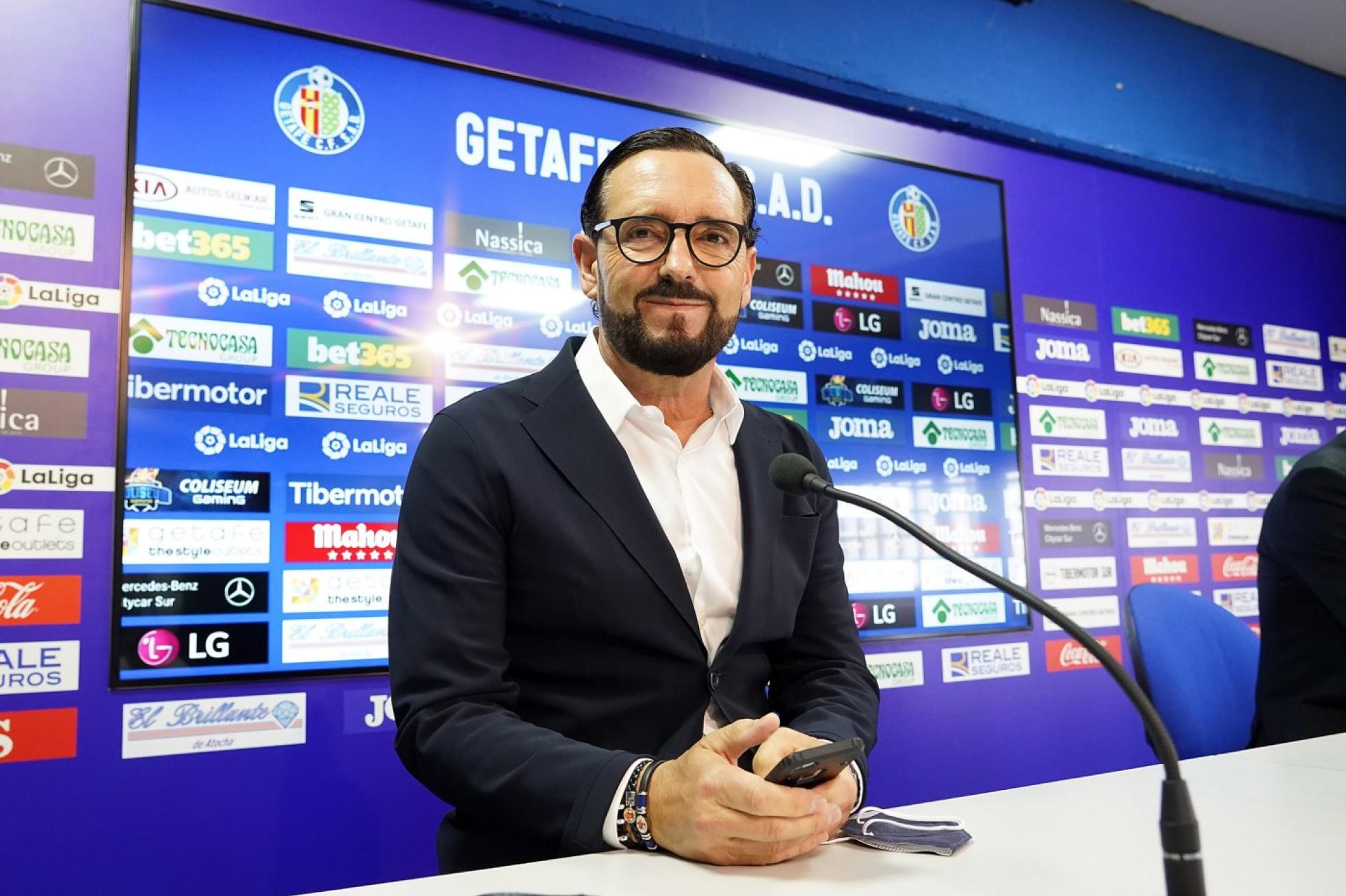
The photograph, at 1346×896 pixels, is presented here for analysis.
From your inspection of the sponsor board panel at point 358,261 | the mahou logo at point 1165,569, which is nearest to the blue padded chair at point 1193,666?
the mahou logo at point 1165,569

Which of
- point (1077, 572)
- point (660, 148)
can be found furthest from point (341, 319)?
point (1077, 572)

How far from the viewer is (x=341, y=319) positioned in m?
2.12

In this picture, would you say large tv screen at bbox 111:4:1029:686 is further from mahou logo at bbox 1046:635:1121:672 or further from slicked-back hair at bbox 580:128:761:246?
slicked-back hair at bbox 580:128:761:246

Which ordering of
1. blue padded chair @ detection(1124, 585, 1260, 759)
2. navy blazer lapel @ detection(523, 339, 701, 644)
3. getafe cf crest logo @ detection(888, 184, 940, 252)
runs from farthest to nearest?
getafe cf crest logo @ detection(888, 184, 940, 252)
blue padded chair @ detection(1124, 585, 1260, 759)
navy blazer lapel @ detection(523, 339, 701, 644)

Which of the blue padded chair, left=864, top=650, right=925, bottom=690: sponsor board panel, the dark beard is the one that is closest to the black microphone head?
the dark beard

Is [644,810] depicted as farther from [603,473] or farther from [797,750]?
[603,473]

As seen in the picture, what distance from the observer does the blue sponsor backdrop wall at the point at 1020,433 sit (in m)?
1.80

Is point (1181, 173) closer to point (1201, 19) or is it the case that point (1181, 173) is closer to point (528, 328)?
point (1201, 19)

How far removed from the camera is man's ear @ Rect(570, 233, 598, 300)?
1.55m

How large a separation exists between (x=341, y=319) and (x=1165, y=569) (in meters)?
2.85

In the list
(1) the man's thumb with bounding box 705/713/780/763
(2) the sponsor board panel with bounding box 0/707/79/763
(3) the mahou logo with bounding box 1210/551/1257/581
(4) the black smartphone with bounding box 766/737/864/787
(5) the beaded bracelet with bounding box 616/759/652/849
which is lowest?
(2) the sponsor board panel with bounding box 0/707/79/763

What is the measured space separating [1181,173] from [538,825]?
3.66m

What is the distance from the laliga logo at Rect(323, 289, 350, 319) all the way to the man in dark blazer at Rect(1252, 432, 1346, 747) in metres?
2.02

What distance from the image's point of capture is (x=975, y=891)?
778mm
